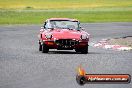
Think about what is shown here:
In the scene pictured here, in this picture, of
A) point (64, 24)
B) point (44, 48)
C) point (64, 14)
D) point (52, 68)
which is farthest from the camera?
point (64, 14)

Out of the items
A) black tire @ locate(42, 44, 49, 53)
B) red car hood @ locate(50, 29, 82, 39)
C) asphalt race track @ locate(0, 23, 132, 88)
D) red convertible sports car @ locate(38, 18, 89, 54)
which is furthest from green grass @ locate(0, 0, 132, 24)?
asphalt race track @ locate(0, 23, 132, 88)

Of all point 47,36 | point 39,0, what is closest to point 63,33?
point 47,36

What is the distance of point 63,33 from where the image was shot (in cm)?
2255

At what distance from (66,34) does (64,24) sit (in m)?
1.76

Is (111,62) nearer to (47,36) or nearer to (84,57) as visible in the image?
(84,57)

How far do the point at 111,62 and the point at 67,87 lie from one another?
6680mm

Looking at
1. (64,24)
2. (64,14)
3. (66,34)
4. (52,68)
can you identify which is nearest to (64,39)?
(66,34)

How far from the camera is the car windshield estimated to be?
23822mm

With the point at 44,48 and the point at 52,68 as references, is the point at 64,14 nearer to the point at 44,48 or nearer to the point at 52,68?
the point at 44,48

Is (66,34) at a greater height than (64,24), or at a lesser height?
lesser

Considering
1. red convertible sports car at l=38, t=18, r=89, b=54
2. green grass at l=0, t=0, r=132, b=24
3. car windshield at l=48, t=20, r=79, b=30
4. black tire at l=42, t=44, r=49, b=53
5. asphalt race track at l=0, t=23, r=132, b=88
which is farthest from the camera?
green grass at l=0, t=0, r=132, b=24

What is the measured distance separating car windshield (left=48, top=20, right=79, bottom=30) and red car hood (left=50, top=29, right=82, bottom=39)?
0.69 m

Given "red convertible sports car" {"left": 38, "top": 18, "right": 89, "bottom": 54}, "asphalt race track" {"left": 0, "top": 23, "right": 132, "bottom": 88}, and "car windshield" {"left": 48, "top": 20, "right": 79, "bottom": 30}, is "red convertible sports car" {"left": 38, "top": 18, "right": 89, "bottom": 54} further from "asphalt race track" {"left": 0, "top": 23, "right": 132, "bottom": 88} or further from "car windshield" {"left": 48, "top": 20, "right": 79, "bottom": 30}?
"asphalt race track" {"left": 0, "top": 23, "right": 132, "bottom": 88}

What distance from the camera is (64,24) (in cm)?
2422
